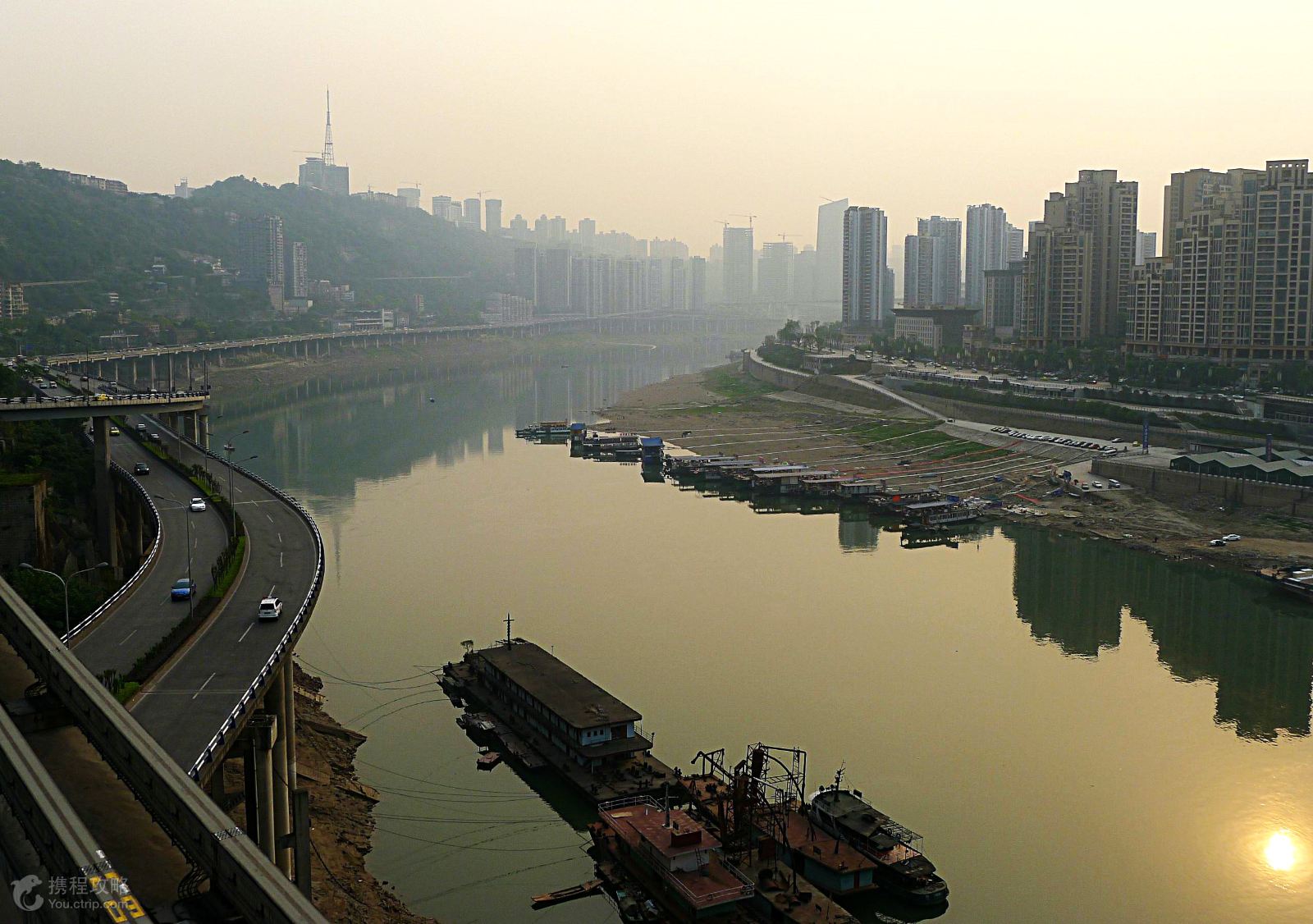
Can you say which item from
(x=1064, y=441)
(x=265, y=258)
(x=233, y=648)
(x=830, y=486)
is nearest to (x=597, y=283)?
(x=265, y=258)

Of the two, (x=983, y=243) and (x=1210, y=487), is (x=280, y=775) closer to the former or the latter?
(x=1210, y=487)

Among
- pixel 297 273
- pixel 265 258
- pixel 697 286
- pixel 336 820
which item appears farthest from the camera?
pixel 697 286

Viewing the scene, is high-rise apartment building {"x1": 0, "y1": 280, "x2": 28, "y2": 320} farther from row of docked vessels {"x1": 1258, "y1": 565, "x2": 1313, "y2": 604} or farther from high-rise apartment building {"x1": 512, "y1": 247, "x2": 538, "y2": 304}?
high-rise apartment building {"x1": 512, "y1": 247, "x2": 538, "y2": 304}

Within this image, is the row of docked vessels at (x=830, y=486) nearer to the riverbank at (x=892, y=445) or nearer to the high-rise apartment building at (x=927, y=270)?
the riverbank at (x=892, y=445)

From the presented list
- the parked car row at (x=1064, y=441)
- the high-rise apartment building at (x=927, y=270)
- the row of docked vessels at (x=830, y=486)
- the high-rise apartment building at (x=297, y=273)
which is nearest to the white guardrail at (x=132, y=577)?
the row of docked vessels at (x=830, y=486)

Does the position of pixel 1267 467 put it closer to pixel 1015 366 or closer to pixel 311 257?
pixel 1015 366

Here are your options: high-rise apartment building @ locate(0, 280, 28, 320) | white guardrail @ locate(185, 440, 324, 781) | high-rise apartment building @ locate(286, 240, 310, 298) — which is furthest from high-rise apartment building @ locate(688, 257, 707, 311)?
white guardrail @ locate(185, 440, 324, 781)
